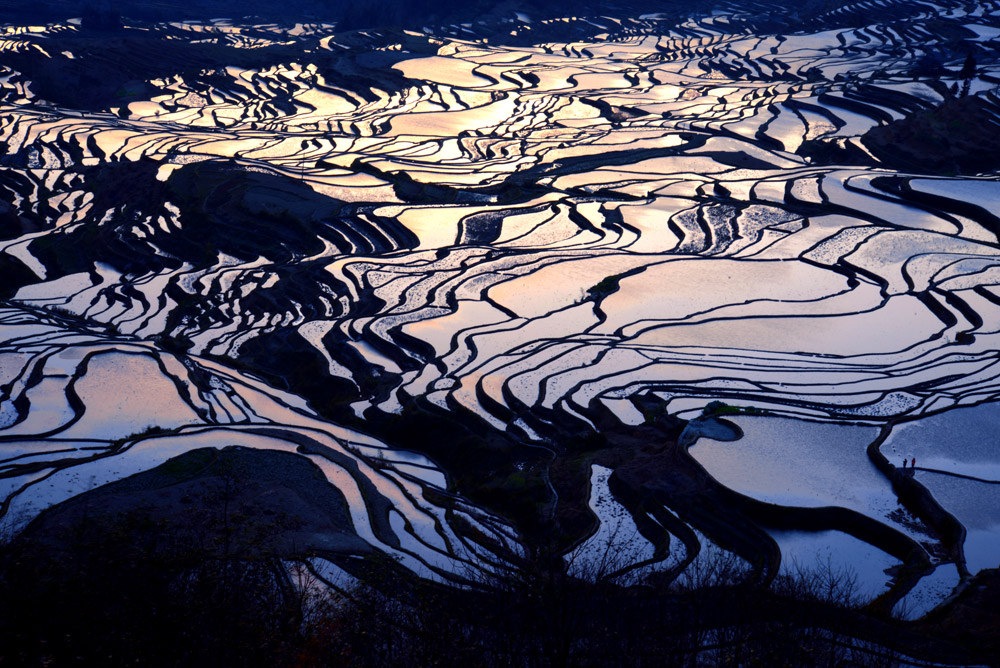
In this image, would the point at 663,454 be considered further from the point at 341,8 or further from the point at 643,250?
the point at 341,8

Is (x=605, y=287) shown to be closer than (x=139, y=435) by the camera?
No

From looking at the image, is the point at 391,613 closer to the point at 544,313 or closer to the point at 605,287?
the point at 544,313

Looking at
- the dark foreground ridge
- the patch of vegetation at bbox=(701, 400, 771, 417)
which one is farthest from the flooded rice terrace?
the dark foreground ridge

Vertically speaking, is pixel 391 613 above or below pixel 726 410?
above

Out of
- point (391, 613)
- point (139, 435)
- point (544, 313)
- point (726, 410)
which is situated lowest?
point (139, 435)

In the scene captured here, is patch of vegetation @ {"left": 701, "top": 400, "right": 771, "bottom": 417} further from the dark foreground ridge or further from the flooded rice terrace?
the dark foreground ridge

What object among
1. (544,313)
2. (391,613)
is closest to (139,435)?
(391,613)

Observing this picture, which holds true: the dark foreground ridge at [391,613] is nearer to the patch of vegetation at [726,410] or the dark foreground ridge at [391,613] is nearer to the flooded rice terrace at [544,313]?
the flooded rice terrace at [544,313]

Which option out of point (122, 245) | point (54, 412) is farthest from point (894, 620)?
point (122, 245)
